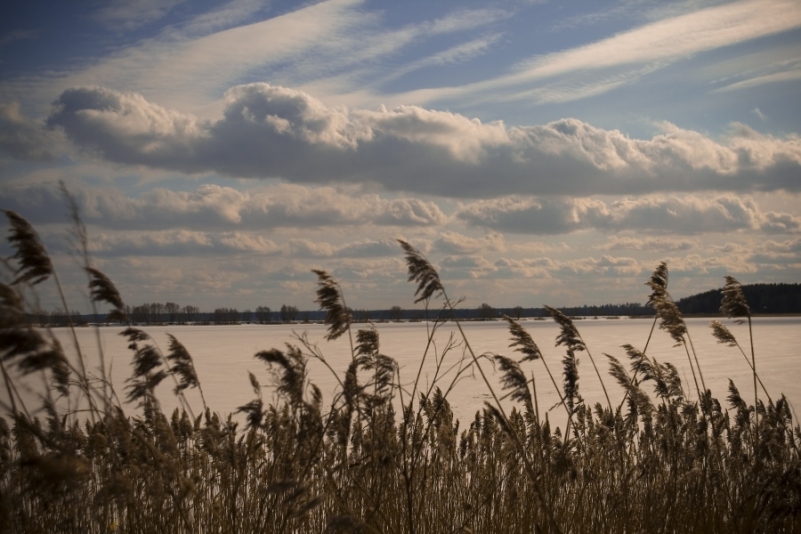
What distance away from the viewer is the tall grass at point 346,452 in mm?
3371

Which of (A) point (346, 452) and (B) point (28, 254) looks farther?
(A) point (346, 452)

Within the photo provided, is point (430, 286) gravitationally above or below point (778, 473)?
above

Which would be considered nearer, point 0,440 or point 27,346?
point 27,346

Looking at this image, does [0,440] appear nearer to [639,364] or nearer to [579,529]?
[579,529]

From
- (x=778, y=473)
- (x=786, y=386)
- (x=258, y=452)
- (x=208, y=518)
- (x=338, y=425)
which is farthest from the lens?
(x=786, y=386)

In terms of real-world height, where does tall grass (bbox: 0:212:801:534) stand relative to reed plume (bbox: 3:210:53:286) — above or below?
below

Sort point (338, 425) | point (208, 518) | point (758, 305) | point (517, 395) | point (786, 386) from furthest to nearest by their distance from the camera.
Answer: point (758, 305) → point (786, 386) → point (208, 518) → point (338, 425) → point (517, 395)

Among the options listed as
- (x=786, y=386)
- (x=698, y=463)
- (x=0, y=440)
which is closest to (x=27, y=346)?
(x=0, y=440)

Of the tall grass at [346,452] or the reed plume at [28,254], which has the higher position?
the reed plume at [28,254]

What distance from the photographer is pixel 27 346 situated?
2594mm

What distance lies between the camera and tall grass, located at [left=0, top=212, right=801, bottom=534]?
337cm

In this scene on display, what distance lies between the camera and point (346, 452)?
5340mm

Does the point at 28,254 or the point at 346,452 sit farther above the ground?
the point at 28,254

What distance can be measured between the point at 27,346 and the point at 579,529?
187 inches
